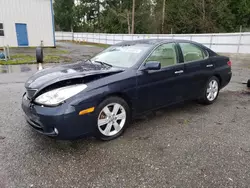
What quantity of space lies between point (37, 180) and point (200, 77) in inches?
135

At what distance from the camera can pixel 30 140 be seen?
9.59ft

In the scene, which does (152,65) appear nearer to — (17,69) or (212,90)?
(212,90)

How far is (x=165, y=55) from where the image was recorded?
366cm

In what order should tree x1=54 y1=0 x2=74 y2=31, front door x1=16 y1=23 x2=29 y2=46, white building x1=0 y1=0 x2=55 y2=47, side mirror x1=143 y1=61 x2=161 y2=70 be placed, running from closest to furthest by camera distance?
side mirror x1=143 y1=61 x2=161 y2=70
white building x1=0 y1=0 x2=55 y2=47
front door x1=16 y1=23 x2=29 y2=46
tree x1=54 y1=0 x2=74 y2=31

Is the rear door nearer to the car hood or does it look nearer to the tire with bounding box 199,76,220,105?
the tire with bounding box 199,76,220,105

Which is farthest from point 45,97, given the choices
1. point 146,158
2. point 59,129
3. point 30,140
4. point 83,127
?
point 146,158

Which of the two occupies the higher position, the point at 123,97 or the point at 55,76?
the point at 55,76

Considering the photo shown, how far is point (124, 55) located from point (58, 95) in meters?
1.52

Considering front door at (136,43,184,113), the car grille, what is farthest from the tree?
the car grille

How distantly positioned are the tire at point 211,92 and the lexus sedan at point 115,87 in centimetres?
2

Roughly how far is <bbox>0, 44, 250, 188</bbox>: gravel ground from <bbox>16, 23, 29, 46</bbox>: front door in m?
17.0

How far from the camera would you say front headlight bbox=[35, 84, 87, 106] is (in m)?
2.49

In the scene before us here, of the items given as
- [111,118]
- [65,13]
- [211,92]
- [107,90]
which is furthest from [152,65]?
[65,13]

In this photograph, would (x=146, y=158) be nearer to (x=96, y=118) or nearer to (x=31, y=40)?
(x=96, y=118)
